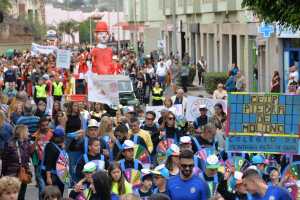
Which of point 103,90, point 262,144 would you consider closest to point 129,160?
point 262,144

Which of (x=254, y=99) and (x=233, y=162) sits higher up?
(x=254, y=99)

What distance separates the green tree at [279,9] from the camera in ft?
58.6

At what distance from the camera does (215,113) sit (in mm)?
16203

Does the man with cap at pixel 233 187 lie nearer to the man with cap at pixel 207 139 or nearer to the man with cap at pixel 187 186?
the man with cap at pixel 187 186

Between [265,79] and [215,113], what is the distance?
1872 cm

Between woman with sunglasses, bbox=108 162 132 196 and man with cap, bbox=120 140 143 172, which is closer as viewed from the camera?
woman with sunglasses, bbox=108 162 132 196

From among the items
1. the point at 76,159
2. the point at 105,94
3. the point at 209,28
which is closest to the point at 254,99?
the point at 76,159

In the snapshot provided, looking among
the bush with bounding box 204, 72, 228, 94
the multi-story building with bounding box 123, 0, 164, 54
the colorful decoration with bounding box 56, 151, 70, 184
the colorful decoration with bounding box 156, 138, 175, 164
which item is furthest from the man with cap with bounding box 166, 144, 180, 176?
the multi-story building with bounding box 123, 0, 164, 54

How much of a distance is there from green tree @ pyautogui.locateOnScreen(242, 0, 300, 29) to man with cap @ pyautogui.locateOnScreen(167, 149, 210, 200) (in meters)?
8.85

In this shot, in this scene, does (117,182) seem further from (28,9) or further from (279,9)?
(28,9)

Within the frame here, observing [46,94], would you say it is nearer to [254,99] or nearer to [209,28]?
[254,99]

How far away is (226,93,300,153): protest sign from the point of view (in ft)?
41.5

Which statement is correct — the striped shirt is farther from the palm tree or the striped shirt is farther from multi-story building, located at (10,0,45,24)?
the palm tree

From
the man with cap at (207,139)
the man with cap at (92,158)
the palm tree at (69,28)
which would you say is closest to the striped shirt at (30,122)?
the man with cap at (207,139)
